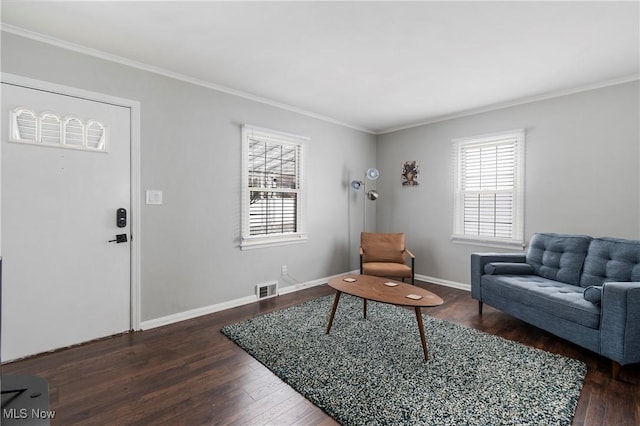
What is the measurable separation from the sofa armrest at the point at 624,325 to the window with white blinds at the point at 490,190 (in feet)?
5.72

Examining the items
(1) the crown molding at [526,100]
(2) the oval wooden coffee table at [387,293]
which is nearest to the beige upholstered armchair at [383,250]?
(2) the oval wooden coffee table at [387,293]

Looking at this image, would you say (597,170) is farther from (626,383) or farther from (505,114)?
(626,383)

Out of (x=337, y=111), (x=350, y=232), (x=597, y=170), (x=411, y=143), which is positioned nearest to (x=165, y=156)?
(x=337, y=111)

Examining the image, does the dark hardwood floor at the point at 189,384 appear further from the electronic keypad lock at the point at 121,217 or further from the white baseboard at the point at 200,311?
the electronic keypad lock at the point at 121,217

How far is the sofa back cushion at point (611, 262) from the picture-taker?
273 cm

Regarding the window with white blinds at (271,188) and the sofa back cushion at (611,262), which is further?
the window with white blinds at (271,188)

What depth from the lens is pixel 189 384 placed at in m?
2.17

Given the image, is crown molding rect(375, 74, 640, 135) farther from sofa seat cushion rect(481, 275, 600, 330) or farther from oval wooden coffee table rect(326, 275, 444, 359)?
oval wooden coffee table rect(326, 275, 444, 359)

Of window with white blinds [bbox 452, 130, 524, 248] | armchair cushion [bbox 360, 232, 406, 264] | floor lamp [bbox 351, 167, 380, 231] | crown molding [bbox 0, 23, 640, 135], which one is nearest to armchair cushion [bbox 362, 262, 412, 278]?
armchair cushion [bbox 360, 232, 406, 264]

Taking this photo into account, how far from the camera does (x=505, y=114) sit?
404cm

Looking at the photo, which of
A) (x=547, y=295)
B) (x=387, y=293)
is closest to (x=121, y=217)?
(x=387, y=293)

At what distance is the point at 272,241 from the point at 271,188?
68 cm

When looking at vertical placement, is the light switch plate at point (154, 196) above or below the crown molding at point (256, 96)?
below

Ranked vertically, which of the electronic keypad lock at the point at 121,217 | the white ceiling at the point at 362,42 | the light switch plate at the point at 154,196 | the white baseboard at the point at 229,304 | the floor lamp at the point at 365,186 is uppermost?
the white ceiling at the point at 362,42
